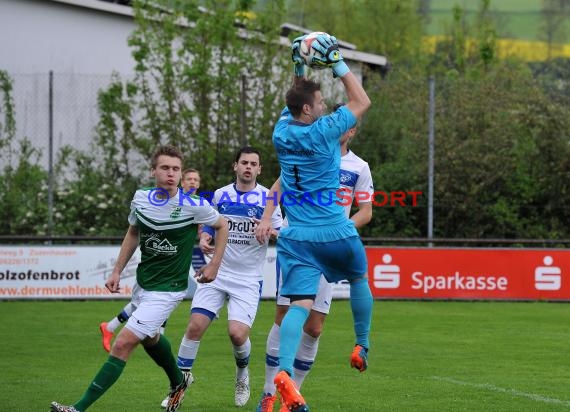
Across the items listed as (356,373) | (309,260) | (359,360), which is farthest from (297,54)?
(356,373)

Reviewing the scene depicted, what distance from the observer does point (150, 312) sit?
868 cm

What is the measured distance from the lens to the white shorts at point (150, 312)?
8.62 metres

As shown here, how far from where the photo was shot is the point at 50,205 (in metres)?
21.1

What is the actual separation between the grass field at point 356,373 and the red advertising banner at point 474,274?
1627 millimetres

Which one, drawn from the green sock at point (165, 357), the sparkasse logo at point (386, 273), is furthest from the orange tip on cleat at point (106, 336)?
the sparkasse logo at point (386, 273)

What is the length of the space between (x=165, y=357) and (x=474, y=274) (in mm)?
11985

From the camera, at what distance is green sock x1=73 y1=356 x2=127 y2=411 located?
8.30m

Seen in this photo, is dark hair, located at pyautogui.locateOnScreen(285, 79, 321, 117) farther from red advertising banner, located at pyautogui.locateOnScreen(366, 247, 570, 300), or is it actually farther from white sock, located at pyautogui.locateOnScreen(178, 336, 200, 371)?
red advertising banner, located at pyautogui.locateOnScreen(366, 247, 570, 300)

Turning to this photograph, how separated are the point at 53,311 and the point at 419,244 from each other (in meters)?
7.14

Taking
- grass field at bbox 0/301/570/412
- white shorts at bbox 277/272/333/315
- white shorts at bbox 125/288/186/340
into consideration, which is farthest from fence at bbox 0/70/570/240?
white shorts at bbox 125/288/186/340

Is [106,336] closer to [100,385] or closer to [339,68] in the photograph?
[100,385]

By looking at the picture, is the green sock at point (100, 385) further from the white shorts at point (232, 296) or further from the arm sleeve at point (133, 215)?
the white shorts at point (232, 296)

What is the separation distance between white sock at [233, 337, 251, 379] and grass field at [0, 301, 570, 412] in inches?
9.8

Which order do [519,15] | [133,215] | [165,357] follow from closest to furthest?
[133,215] < [165,357] < [519,15]
